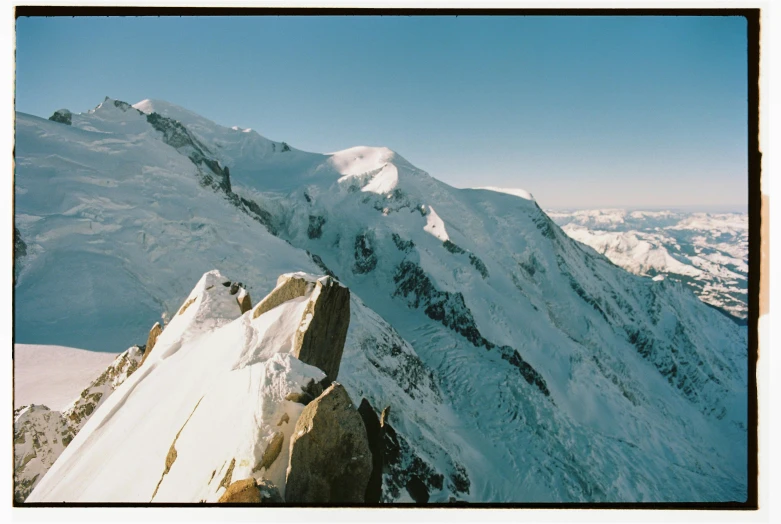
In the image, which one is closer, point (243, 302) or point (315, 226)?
point (243, 302)

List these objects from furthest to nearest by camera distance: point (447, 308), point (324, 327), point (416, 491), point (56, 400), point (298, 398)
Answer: point (447, 308), point (416, 491), point (56, 400), point (324, 327), point (298, 398)

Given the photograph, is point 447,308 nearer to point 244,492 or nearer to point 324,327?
point 324,327

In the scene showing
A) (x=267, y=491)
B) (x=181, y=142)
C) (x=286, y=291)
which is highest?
(x=181, y=142)

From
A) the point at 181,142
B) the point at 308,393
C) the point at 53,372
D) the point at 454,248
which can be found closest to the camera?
the point at 308,393

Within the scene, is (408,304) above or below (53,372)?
below

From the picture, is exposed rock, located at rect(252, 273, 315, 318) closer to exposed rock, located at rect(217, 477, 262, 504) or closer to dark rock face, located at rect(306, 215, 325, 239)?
exposed rock, located at rect(217, 477, 262, 504)

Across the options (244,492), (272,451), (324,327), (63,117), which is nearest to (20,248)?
(324,327)
